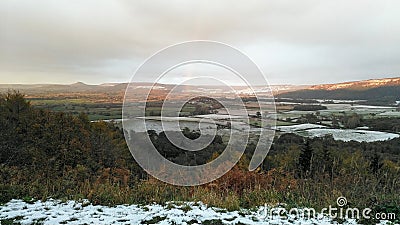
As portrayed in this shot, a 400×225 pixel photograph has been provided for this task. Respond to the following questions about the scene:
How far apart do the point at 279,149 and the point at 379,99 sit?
52149mm

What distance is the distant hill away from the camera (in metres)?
73.1

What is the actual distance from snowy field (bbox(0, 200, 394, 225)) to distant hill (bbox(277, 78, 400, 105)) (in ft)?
225

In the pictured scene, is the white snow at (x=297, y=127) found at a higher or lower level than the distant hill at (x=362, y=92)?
lower

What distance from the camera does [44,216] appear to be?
4.76 m

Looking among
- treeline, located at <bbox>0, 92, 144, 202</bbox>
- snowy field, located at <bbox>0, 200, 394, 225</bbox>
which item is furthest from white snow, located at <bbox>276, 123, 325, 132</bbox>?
snowy field, located at <bbox>0, 200, 394, 225</bbox>

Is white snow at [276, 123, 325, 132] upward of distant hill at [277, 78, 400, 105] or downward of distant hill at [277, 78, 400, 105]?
downward

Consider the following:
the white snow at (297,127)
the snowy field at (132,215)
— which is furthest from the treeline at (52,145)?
the white snow at (297,127)

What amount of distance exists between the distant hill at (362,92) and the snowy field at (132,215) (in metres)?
68.7

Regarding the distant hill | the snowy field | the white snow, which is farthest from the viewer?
the distant hill

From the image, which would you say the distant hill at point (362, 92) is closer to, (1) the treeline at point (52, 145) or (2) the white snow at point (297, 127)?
(2) the white snow at point (297, 127)

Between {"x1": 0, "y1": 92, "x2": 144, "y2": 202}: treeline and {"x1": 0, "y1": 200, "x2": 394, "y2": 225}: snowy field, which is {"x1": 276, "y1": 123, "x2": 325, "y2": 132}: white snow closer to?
{"x1": 0, "y1": 92, "x2": 144, "y2": 202}: treeline

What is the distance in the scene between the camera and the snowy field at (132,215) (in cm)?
461

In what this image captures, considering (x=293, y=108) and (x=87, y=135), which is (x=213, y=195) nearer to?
(x=87, y=135)

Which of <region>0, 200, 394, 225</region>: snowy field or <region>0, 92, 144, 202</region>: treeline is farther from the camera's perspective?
<region>0, 92, 144, 202</region>: treeline
